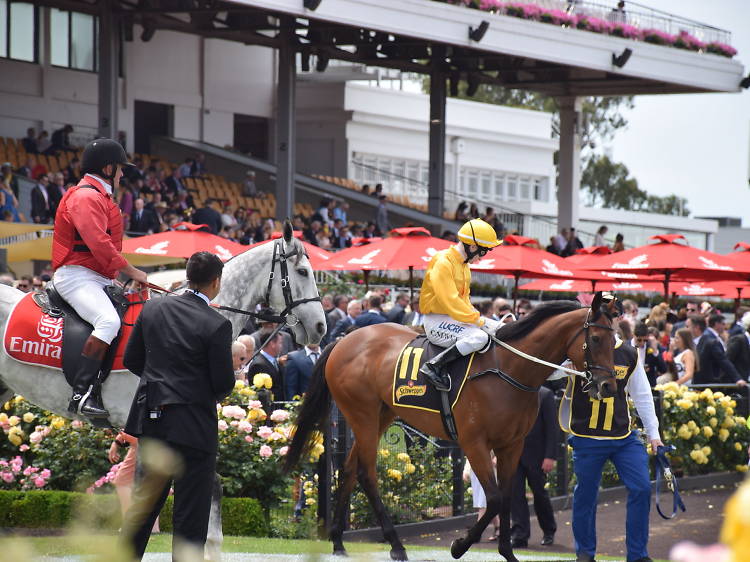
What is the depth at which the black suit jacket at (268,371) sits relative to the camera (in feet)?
35.8

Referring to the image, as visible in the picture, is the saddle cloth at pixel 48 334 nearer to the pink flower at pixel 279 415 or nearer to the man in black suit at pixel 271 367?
the pink flower at pixel 279 415

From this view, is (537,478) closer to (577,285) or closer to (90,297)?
(90,297)

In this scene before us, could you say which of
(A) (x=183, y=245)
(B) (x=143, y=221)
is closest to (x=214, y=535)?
(A) (x=183, y=245)

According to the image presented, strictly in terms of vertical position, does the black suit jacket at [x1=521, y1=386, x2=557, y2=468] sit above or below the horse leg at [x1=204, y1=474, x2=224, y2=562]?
below

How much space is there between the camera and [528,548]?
32.8 feet

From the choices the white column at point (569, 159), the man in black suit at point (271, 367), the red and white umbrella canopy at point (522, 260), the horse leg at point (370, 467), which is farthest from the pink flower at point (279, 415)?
the white column at point (569, 159)

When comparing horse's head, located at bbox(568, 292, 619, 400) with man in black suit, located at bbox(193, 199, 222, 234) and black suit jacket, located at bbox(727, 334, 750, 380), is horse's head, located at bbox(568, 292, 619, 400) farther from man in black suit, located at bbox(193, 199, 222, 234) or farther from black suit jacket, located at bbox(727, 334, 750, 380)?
man in black suit, located at bbox(193, 199, 222, 234)

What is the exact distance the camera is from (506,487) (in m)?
7.82

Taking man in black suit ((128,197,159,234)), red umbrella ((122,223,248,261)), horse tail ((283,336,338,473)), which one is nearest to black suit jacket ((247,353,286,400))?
horse tail ((283,336,338,473))

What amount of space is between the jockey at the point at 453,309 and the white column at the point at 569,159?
95.5ft

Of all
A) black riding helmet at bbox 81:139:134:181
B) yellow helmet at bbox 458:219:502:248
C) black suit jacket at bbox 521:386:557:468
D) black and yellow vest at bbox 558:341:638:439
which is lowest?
black suit jacket at bbox 521:386:557:468

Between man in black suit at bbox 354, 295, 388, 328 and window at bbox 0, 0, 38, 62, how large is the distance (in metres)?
19.6

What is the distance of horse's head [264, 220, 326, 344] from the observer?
7332mm

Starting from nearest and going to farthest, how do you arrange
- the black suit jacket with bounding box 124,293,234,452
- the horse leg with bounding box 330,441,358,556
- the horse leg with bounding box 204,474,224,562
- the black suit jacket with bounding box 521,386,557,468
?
the black suit jacket with bounding box 124,293,234,452, the horse leg with bounding box 204,474,224,562, the horse leg with bounding box 330,441,358,556, the black suit jacket with bounding box 521,386,557,468
